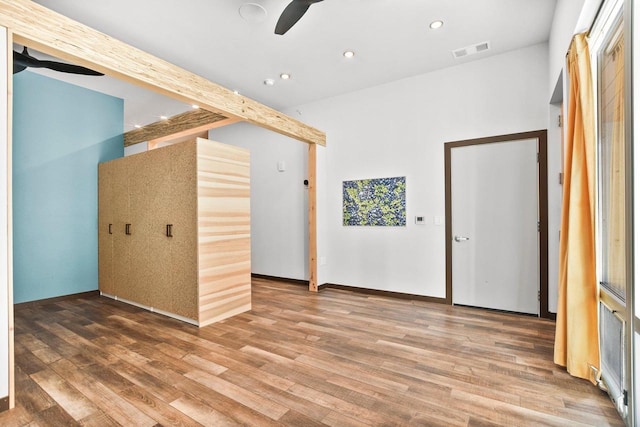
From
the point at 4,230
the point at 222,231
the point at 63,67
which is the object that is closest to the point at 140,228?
the point at 222,231

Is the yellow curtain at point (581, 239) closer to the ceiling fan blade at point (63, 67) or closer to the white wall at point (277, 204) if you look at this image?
the white wall at point (277, 204)

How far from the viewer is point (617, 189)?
1980mm

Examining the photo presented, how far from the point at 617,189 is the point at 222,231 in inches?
136

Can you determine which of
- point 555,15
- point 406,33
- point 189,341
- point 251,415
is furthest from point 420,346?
point 555,15

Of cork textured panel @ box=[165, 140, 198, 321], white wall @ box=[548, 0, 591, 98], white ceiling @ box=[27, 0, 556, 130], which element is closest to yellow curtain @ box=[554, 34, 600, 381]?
white wall @ box=[548, 0, 591, 98]

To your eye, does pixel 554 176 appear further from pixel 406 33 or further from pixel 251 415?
pixel 251 415

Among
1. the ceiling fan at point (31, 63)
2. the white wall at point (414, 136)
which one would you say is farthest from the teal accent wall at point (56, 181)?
the white wall at point (414, 136)

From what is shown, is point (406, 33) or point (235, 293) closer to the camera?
point (406, 33)

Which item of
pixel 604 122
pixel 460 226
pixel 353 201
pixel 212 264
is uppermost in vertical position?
pixel 604 122

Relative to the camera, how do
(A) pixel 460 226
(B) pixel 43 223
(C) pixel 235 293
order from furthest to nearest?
(B) pixel 43 223, (A) pixel 460 226, (C) pixel 235 293

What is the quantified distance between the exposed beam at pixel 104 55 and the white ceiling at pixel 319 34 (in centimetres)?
64

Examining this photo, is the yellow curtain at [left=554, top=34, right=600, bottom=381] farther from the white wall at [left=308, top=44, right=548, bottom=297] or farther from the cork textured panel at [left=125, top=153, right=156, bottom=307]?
the cork textured panel at [left=125, top=153, right=156, bottom=307]

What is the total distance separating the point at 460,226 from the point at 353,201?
1592mm

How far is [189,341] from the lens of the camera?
2947 millimetres
